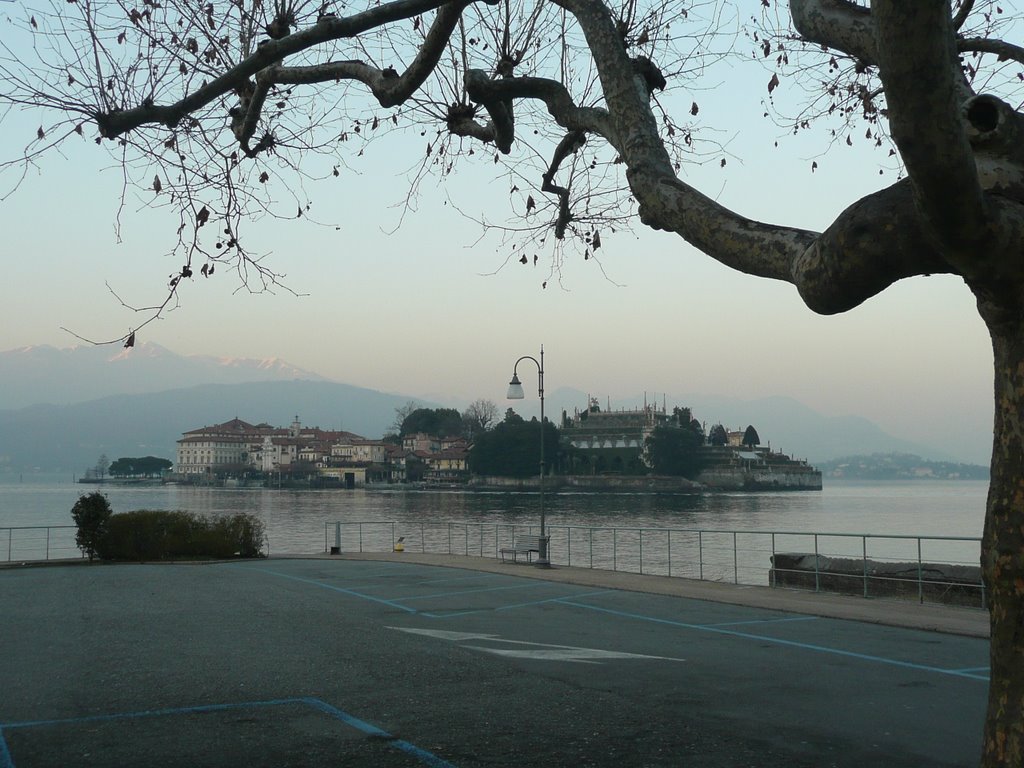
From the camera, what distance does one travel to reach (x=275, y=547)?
2255 inches

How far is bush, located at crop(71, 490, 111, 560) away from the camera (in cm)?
2941

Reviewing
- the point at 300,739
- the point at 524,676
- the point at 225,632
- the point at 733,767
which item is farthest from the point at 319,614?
the point at 733,767

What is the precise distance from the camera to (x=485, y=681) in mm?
9562

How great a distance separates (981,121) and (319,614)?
12883 mm

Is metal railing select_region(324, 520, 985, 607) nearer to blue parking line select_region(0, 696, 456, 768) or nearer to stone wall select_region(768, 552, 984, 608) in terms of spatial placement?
stone wall select_region(768, 552, 984, 608)

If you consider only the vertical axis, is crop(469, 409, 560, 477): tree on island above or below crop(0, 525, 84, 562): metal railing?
above

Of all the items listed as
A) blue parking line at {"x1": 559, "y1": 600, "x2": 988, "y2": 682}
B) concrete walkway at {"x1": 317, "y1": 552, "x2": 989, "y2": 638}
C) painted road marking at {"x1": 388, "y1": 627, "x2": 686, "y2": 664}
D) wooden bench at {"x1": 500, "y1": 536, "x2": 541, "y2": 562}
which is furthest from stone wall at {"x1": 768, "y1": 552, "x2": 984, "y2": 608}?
wooden bench at {"x1": 500, "y1": 536, "x2": 541, "y2": 562}

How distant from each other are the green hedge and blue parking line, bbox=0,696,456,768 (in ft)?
75.7

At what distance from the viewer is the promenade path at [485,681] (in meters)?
6.98

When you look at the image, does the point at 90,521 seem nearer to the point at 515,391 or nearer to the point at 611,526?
the point at 515,391

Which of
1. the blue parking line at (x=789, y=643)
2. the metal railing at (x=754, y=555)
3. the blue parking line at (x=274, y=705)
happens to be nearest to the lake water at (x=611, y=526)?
the metal railing at (x=754, y=555)

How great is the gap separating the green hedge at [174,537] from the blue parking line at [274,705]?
23.1 meters

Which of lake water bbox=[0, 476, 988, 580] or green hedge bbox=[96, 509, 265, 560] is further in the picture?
lake water bbox=[0, 476, 988, 580]

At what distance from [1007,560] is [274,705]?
20.3 feet
